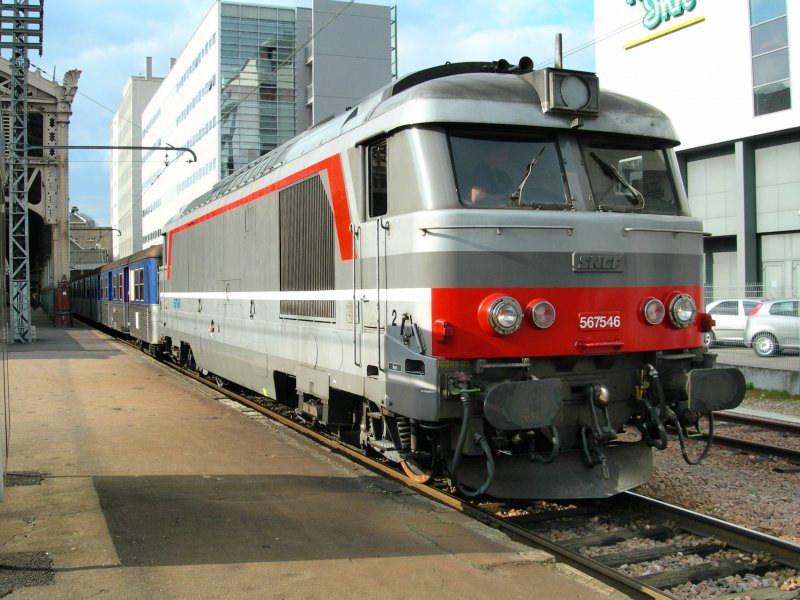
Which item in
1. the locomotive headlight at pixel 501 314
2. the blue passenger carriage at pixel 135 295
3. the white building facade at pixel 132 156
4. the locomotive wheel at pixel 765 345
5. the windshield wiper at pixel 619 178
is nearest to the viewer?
the locomotive headlight at pixel 501 314

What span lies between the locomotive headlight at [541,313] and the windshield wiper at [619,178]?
1329 mm

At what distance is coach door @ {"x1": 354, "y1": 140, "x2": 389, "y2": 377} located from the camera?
6043 mm

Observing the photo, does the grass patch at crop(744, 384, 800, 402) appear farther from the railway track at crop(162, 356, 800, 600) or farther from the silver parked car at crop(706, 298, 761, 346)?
the railway track at crop(162, 356, 800, 600)

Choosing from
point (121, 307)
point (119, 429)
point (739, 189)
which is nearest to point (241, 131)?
point (121, 307)

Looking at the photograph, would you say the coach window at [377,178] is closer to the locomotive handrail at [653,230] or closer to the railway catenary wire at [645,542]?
the locomotive handrail at [653,230]

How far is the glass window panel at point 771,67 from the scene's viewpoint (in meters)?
24.0

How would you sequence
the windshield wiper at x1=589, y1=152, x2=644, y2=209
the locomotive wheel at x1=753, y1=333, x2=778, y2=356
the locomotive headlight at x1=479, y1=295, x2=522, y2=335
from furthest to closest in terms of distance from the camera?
1. the locomotive wheel at x1=753, y1=333, x2=778, y2=356
2. the windshield wiper at x1=589, y1=152, x2=644, y2=209
3. the locomotive headlight at x1=479, y1=295, x2=522, y2=335

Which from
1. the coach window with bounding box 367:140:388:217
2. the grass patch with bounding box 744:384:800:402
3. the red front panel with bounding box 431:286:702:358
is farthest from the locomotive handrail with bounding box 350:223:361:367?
the grass patch with bounding box 744:384:800:402

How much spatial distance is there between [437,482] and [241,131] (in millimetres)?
42101

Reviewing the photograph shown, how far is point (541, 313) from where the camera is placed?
5.51 m

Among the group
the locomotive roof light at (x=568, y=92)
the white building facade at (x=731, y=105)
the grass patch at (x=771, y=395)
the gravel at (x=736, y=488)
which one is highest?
the white building facade at (x=731, y=105)

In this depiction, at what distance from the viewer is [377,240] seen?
605cm

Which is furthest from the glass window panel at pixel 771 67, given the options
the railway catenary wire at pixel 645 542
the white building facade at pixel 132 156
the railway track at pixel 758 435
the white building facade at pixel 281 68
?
the white building facade at pixel 132 156

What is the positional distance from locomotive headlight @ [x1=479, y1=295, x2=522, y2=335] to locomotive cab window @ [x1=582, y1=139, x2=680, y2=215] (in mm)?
1205
